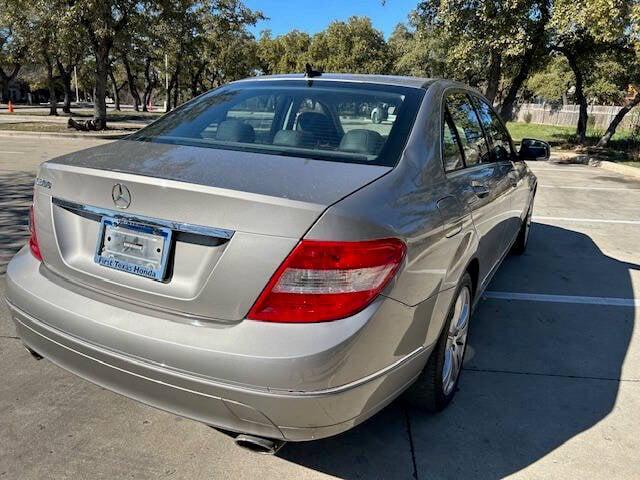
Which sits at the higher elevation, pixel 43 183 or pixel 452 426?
pixel 43 183

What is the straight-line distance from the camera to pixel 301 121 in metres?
3.00

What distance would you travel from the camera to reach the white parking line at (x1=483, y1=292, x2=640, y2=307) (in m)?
4.73

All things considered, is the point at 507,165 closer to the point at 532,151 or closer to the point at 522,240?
the point at 532,151

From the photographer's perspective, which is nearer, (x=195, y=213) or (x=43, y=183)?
(x=195, y=213)

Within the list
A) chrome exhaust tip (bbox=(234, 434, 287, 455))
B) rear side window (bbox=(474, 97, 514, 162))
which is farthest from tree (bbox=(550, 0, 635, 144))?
chrome exhaust tip (bbox=(234, 434, 287, 455))

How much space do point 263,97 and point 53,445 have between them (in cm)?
219

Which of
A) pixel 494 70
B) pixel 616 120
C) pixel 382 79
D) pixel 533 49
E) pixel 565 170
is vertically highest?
pixel 533 49

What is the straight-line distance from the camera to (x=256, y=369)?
186 cm

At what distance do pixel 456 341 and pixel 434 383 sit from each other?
416mm

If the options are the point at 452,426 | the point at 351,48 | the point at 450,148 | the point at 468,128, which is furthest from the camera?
the point at 351,48

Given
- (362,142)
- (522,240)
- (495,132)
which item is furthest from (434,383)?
(522,240)

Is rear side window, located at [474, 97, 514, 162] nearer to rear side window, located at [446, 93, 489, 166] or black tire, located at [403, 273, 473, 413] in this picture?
rear side window, located at [446, 93, 489, 166]

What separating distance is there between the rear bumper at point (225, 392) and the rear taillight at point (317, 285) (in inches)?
7.4

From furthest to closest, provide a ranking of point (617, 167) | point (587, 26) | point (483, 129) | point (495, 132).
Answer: point (617, 167)
point (587, 26)
point (495, 132)
point (483, 129)
